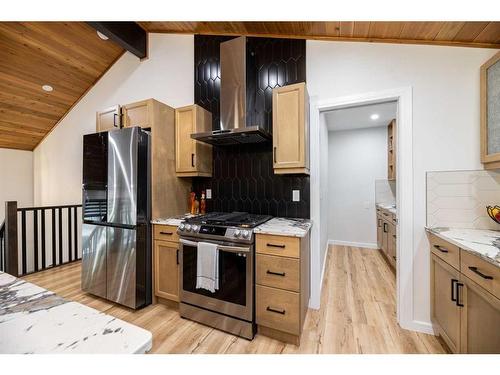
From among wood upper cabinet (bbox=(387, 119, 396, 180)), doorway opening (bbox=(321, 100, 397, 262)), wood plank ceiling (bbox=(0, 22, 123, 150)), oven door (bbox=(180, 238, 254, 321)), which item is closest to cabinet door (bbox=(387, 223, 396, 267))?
doorway opening (bbox=(321, 100, 397, 262))

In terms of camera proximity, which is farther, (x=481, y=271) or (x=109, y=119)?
(x=109, y=119)

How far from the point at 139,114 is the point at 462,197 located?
3.14 m

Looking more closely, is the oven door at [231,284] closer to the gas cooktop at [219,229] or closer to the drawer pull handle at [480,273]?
the gas cooktop at [219,229]

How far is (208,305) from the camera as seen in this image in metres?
1.97

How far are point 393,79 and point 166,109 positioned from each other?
2287mm

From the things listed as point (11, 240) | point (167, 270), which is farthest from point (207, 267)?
point (11, 240)

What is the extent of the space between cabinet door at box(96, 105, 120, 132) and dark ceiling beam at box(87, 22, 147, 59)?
903 mm

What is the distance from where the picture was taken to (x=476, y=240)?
1.46m

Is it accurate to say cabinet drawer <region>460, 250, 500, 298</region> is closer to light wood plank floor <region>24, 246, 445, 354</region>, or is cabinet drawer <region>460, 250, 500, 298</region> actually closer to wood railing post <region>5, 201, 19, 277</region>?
light wood plank floor <region>24, 246, 445, 354</region>

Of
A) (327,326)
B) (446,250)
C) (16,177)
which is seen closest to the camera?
(446,250)

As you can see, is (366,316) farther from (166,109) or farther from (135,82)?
(135,82)

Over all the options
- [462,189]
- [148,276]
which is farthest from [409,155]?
[148,276]

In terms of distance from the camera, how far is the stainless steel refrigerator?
219 centimetres

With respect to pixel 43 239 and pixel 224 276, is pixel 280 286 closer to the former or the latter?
pixel 224 276
